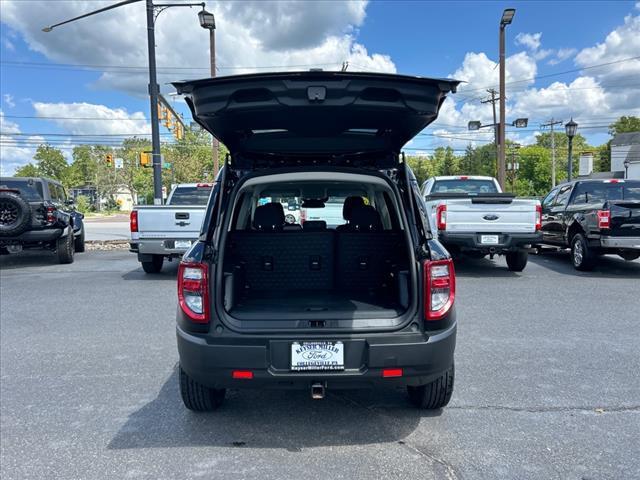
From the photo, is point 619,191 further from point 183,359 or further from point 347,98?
point 183,359

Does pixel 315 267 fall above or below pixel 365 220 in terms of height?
below

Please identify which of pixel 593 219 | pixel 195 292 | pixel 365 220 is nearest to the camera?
pixel 195 292

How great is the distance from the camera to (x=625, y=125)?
81188mm

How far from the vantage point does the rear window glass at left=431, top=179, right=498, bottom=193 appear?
11383mm

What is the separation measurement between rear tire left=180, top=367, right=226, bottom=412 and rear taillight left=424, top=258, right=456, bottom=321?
1563 millimetres

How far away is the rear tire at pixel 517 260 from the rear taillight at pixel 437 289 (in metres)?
6.96

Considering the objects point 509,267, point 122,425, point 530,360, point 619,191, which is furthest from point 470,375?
point 619,191

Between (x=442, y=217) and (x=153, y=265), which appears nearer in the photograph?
(x=442, y=217)

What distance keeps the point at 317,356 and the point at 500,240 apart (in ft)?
21.9

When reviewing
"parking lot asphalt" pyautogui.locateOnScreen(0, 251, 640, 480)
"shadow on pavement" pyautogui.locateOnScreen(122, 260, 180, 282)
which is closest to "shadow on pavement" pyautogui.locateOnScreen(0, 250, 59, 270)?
"shadow on pavement" pyautogui.locateOnScreen(122, 260, 180, 282)

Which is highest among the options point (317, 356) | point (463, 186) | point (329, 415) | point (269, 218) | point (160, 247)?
point (463, 186)

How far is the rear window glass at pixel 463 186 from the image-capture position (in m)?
11.4

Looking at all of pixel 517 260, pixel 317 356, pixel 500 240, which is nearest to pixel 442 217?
pixel 500 240

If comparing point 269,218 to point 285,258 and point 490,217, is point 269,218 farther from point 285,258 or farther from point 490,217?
point 490,217
